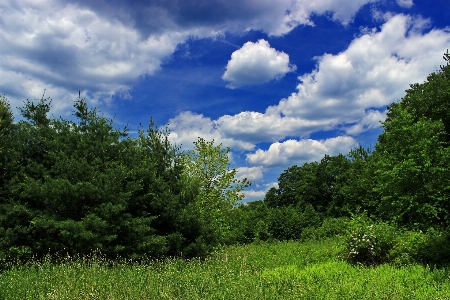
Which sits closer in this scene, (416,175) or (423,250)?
(423,250)

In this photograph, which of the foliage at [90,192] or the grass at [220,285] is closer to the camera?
the grass at [220,285]

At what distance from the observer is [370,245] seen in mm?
12523

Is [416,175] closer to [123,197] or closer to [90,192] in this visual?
[123,197]

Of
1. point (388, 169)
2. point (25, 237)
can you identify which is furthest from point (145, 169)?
point (388, 169)

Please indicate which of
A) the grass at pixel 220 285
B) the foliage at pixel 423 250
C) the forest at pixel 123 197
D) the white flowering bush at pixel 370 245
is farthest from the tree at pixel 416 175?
the grass at pixel 220 285

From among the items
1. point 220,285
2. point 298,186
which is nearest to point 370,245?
point 220,285

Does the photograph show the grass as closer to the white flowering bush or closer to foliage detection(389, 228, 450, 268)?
foliage detection(389, 228, 450, 268)

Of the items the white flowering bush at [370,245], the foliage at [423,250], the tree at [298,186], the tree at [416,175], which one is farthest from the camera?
the tree at [298,186]

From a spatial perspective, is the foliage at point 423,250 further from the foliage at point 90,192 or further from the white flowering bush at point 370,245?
the foliage at point 90,192

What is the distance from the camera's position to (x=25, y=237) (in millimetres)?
12266

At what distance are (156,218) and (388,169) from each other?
44.5ft

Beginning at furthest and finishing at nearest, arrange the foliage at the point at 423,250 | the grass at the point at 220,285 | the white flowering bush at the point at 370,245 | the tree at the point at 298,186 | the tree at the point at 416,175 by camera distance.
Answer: the tree at the point at 298,186
the tree at the point at 416,175
the white flowering bush at the point at 370,245
the foliage at the point at 423,250
the grass at the point at 220,285

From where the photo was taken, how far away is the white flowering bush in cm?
1255

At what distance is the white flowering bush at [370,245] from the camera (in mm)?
12555
